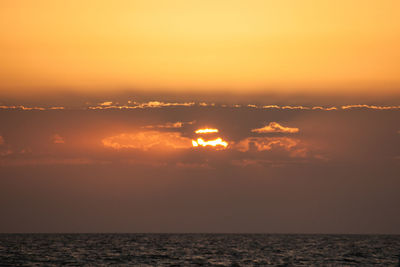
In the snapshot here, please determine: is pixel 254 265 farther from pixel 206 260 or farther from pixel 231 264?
pixel 206 260

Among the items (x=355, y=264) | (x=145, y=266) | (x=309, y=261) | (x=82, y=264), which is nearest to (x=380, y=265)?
(x=355, y=264)

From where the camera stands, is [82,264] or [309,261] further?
[309,261]

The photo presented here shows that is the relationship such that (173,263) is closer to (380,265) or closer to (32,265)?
(32,265)

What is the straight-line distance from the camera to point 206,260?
306 ft

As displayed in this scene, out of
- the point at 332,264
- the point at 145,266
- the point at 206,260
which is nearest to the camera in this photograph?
the point at 145,266

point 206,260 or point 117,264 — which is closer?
point 117,264

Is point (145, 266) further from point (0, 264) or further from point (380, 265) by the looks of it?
point (380, 265)

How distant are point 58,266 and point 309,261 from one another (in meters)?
34.8

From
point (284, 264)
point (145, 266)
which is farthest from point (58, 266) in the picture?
point (284, 264)

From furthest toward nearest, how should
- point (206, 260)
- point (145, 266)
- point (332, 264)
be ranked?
point (206, 260) → point (332, 264) → point (145, 266)

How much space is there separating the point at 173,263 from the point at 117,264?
8015 mm

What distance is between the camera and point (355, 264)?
87312mm

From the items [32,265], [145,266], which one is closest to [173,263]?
[145,266]

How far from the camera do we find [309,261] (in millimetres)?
90625
